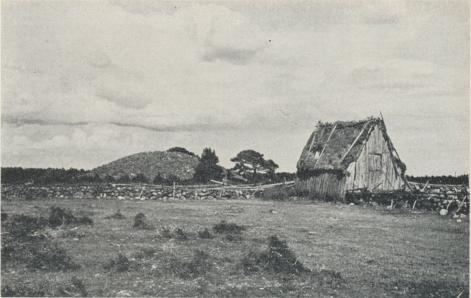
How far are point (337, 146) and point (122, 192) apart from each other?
1252 centimetres

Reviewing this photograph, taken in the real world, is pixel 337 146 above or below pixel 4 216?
above

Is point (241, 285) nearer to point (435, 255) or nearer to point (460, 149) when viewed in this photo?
point (435, 255)

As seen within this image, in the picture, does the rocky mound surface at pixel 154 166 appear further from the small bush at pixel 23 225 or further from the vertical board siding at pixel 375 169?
the small bush at pixel 23 225

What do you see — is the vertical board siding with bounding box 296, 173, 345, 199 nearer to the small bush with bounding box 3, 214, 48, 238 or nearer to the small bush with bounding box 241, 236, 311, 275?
the small bush with bounding box 241, 236, 311, 275

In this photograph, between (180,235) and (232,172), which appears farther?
(232,172)

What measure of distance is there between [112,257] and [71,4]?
7.12 m

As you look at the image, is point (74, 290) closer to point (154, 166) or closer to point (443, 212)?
point (443, 212)

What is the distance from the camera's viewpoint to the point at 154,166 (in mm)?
34438

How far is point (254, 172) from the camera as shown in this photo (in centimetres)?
3325

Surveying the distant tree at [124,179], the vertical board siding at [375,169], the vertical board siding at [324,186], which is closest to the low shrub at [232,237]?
the vertical board siding at [324,186]

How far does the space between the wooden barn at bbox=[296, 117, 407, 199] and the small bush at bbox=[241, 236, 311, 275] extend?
15.3m

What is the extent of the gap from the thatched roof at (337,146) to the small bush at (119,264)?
1722 centimetres

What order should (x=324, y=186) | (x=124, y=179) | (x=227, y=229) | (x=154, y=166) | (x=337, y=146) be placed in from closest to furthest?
(x=227, y=229)
(x=324, y=186)
(x=337, y=146)
(x=124, y=179)
(x=154, y=166)

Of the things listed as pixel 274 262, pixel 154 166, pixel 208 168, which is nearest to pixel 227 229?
pixel 274 262
